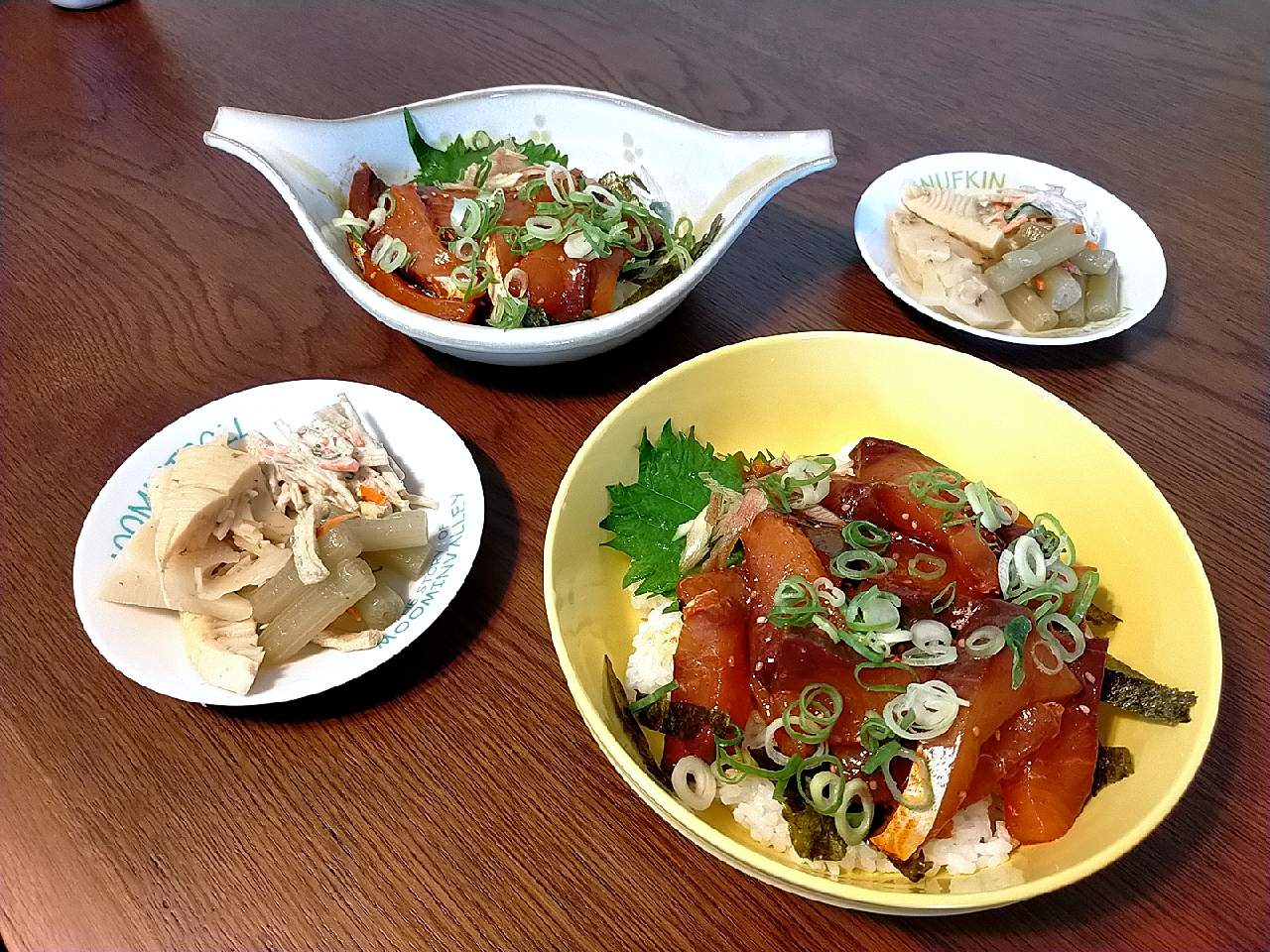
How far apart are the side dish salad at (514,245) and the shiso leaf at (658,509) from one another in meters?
0.38

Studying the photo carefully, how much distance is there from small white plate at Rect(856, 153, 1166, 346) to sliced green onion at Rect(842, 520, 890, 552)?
67cm

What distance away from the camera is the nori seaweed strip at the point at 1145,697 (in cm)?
97

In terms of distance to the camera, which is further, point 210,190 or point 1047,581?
point 210,190

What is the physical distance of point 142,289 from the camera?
5.97ft

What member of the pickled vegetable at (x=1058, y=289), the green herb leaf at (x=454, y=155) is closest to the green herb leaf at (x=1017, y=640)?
the pickled vegetable at (x=1058, y=289)

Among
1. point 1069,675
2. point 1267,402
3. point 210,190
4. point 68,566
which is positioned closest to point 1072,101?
point 1267,402

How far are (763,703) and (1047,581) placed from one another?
0.43 meters

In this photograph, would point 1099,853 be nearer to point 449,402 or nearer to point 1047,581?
point 1047,581

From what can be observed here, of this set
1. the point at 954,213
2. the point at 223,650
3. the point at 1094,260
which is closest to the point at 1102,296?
the point at 1094,260

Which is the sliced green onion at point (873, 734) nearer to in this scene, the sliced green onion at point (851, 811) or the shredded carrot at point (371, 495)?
the sliced green onion at point (851, 811)

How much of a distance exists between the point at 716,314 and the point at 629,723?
1.01 m

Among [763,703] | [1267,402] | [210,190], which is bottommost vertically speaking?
[1267,402]

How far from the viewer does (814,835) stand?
961 mm

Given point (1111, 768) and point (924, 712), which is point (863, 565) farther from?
point (1111, 768)
